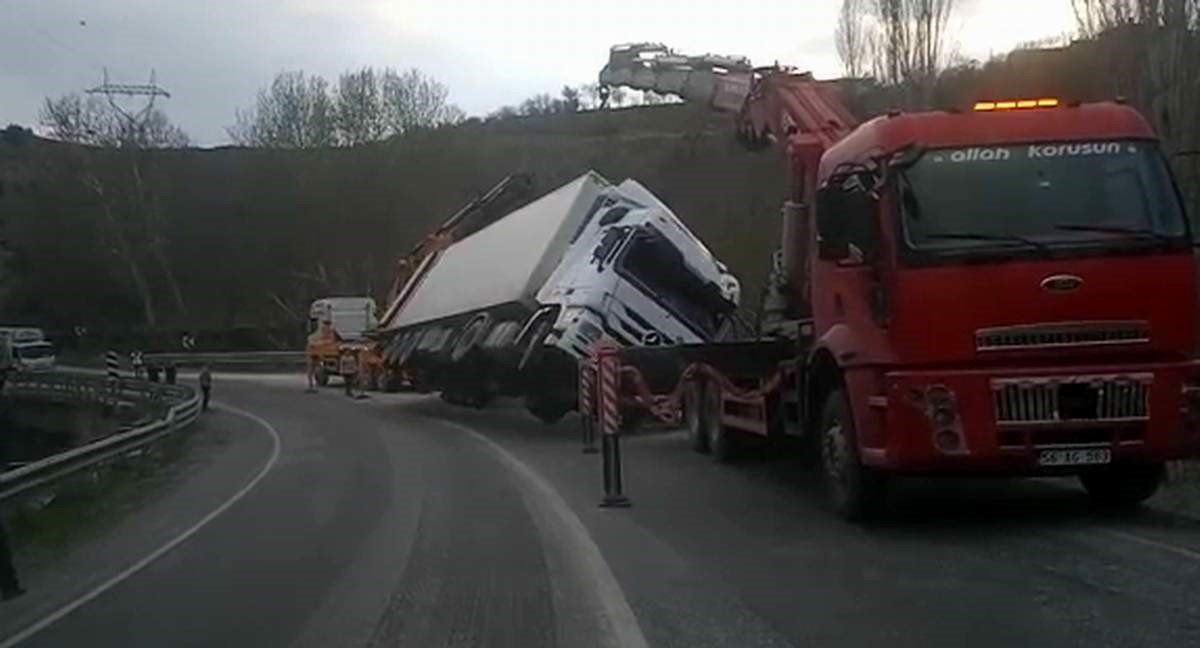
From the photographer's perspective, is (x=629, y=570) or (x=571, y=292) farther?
(x=571, y=292)

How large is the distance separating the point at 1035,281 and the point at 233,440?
20.7m

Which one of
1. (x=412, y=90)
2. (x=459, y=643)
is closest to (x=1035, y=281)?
(x=459, y=643)

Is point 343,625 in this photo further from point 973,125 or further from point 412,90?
point 412,90

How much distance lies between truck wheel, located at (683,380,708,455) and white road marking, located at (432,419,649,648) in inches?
94.9

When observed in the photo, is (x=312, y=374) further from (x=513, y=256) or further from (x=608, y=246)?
(x=608, y=246)

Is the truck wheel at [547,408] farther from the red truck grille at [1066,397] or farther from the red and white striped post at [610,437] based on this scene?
the red truck grille at [1066,397]

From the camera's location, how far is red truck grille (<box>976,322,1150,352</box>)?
12133mm

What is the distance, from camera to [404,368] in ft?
124

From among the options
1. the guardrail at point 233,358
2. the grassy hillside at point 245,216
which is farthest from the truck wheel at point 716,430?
the guardrail at point 233,358

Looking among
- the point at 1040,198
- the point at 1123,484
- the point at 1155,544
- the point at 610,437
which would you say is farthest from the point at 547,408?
the point at 1155,544

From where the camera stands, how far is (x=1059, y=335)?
1213 cm

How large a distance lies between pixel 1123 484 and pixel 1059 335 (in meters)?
2.17

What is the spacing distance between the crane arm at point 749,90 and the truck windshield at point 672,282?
8.57 feet

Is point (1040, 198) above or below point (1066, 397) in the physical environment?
above
